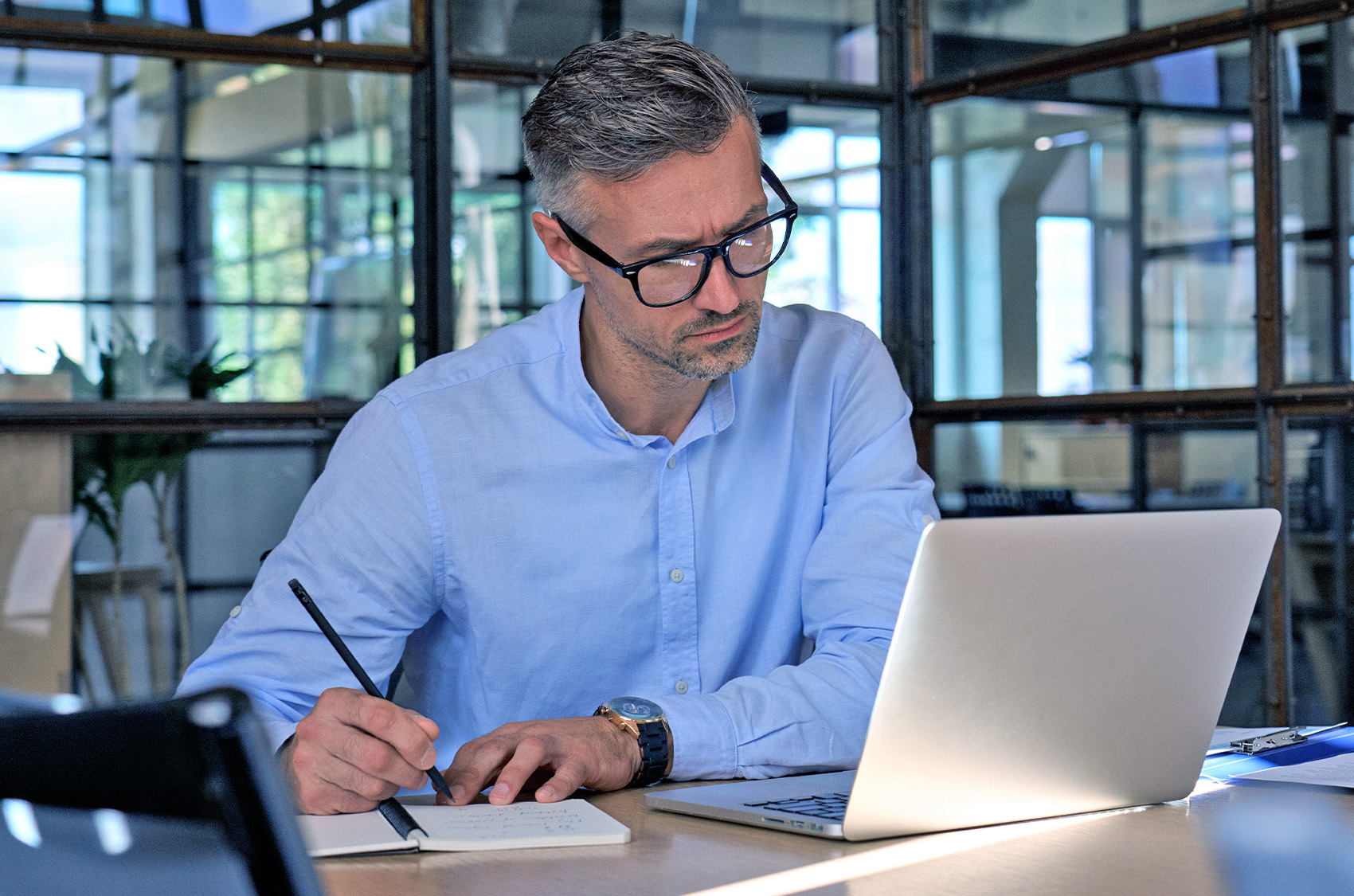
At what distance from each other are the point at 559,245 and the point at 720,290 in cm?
29

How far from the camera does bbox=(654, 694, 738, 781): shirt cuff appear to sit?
1.24 metres

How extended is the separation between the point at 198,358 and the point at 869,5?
6.68 feet

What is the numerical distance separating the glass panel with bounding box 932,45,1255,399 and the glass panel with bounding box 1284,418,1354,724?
232mm

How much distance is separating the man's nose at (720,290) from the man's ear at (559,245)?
0.21 metres

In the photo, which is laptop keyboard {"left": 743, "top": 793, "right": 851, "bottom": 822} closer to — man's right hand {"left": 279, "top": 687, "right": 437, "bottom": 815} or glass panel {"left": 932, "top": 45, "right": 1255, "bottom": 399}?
man's right hand {"left": 279, "top": 687, "right": 437, "bottom": 815}

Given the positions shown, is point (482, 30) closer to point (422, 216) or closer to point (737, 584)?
point (422, 216)

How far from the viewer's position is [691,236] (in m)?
1.53

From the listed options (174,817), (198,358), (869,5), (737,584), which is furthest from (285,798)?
(869,5)

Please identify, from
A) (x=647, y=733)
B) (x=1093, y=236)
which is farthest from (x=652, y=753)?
(x=1093, y=236)

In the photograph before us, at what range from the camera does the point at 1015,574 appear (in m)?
0.91

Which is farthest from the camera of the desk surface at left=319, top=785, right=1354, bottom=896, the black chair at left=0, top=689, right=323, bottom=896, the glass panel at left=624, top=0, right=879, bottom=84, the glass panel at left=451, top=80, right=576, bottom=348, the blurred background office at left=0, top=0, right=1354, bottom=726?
the glass panel at left=624, top=0, right=879, bottom=84

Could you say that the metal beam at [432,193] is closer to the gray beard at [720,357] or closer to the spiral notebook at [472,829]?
the gray beard at [720,357]

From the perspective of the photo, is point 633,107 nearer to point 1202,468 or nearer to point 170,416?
point 170,416

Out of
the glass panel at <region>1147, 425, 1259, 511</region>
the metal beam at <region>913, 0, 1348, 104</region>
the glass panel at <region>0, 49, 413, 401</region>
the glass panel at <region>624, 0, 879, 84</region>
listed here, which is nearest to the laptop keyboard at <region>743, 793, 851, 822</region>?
the glass panel at <region>1147, 425, 1259, 511</region>
